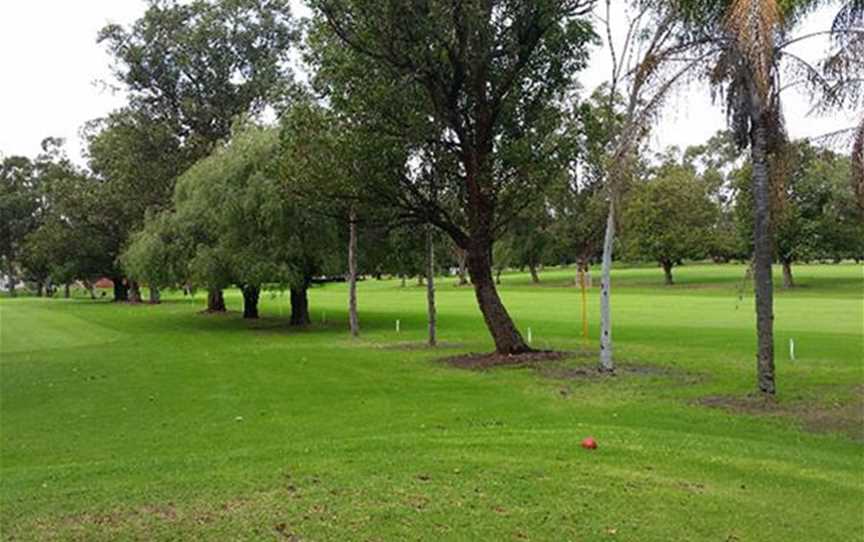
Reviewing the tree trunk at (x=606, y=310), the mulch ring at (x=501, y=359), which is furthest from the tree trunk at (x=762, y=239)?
the mulch ring at (x=501, y=359)

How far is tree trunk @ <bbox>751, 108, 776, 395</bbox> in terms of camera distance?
44.4 feet

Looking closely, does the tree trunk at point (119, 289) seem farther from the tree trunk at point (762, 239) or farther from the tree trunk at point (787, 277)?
the tree trunk at point (762, 239)

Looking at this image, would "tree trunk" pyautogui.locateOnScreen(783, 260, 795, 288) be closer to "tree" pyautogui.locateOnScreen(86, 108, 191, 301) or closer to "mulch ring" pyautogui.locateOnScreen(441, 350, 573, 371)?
"tree" pyautogui.locateOnScreen(86, 108, 191, 301)

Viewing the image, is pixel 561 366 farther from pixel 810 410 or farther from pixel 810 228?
pixel 810 228

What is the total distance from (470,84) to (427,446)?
1333 centimetres

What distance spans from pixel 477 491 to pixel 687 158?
101379 millimetres

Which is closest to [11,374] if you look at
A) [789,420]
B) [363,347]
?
[363,347]

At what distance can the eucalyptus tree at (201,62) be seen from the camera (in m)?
45.2

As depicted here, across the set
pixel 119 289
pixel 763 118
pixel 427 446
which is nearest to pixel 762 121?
pixel 763 118

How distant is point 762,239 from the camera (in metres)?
13.7

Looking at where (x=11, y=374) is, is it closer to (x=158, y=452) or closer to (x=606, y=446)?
(x=158, y=452)

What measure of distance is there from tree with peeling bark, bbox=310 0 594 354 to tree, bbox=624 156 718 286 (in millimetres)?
51563

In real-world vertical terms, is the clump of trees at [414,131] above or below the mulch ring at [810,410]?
above

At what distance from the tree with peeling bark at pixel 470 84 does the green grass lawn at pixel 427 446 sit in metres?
4.45
